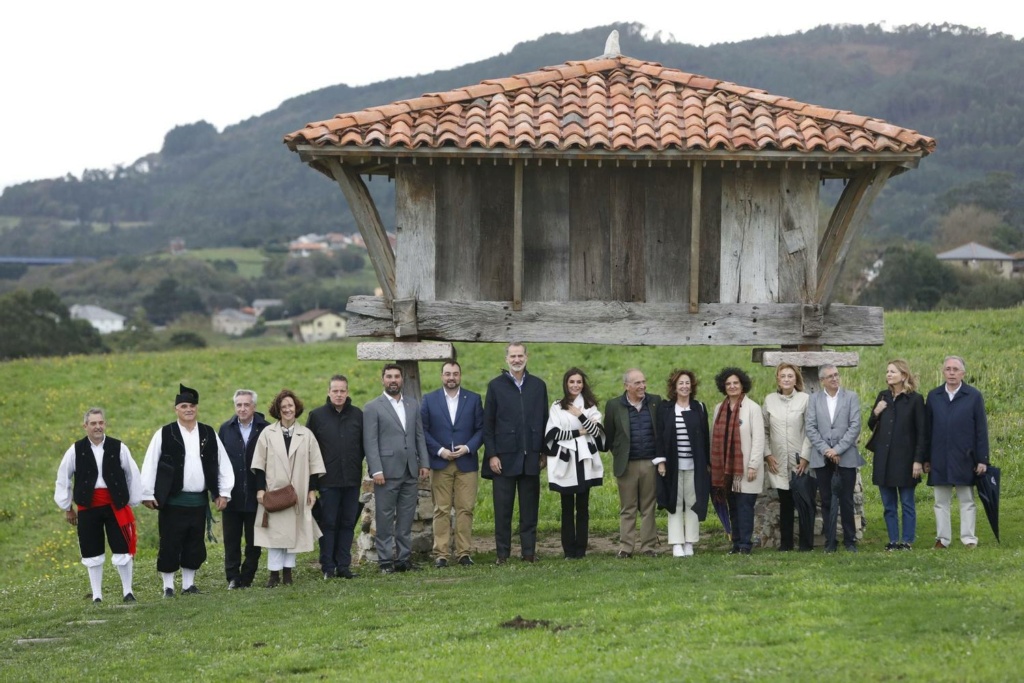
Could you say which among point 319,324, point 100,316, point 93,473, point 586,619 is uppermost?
point 100,316

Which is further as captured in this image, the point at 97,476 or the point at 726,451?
the point at 726,451

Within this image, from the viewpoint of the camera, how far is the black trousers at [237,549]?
12.7 meters

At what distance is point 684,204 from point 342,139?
3623mm

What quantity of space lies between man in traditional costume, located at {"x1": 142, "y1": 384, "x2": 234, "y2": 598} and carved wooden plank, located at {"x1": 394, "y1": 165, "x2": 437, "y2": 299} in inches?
104

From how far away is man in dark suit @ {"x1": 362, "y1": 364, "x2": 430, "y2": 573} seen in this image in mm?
12977

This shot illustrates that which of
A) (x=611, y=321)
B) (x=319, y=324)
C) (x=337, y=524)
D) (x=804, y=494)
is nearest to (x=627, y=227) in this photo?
(x=611, y=321)

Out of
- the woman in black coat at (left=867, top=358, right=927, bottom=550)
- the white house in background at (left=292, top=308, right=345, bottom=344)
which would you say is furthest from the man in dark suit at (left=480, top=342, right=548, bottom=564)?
the white house in background at (left=292, top=308, right=345, bottom=344)

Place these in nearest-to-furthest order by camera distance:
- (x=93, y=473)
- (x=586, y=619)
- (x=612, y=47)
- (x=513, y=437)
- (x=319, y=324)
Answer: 1. (x=586, y=619)
2. (x=93, y=473)
3. (x=513, y=437)
4. (x=612, y=47)
5. (x=319, y=324)

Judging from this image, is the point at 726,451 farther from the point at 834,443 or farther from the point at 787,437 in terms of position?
the point at 834,443

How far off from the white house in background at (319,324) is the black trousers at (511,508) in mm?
87362

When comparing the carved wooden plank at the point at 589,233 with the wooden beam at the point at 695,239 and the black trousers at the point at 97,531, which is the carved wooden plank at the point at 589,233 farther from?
the black trousers at the point at 97,531

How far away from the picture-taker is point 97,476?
12.1 metres

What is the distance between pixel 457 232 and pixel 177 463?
3.76 meters

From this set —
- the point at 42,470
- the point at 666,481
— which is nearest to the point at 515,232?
the point at 666,481
